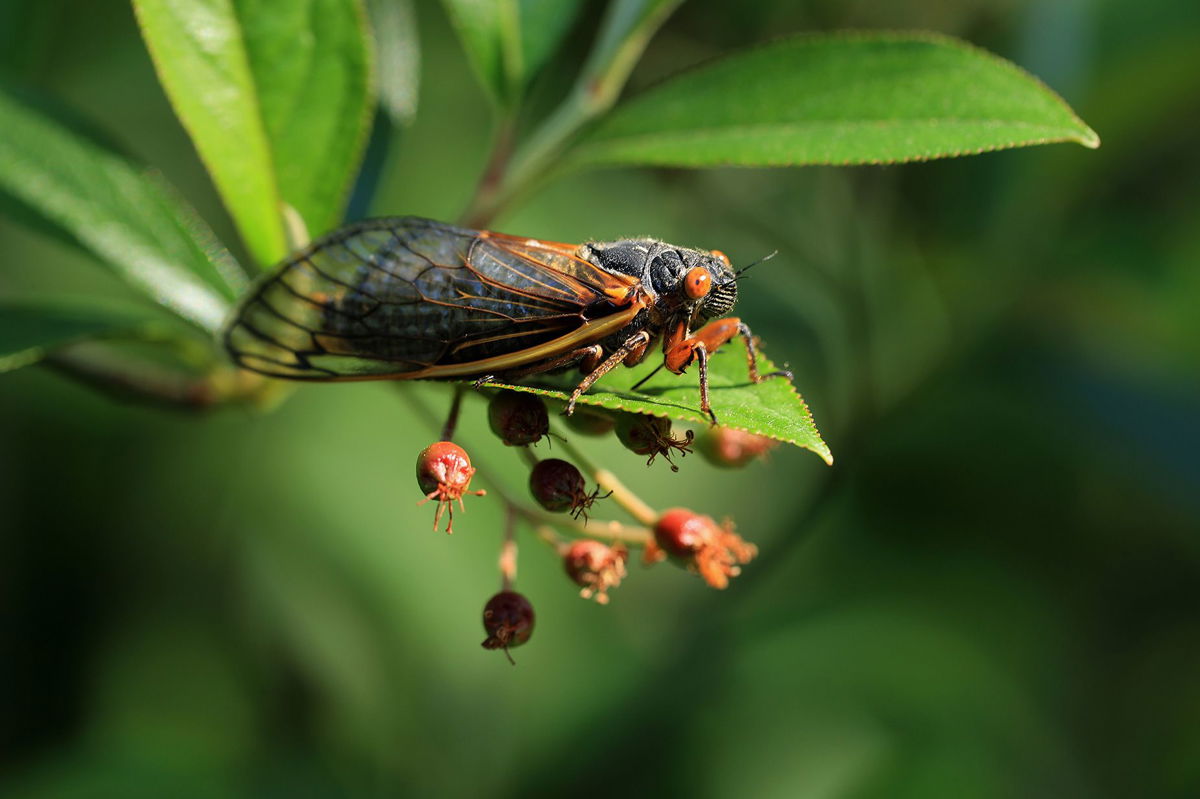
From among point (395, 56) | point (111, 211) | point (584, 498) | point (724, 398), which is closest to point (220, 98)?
point (111, 211)

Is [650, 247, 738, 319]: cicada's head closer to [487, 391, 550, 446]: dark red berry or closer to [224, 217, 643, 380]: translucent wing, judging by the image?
[224, 217, 643, 380]: translucent wing

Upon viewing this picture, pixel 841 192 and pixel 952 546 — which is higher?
pixel 841 192

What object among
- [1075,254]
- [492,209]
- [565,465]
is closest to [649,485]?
[1075,254]

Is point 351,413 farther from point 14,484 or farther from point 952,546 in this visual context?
point 952,546

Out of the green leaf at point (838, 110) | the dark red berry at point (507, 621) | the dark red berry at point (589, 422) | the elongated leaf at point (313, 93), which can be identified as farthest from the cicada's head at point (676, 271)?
the dark red berry at point (507, 621)

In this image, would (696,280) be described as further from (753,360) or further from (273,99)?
(273,99)

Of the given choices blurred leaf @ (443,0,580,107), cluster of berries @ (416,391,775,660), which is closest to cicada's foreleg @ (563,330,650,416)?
cluster of berries @ (416,391,775,660)
